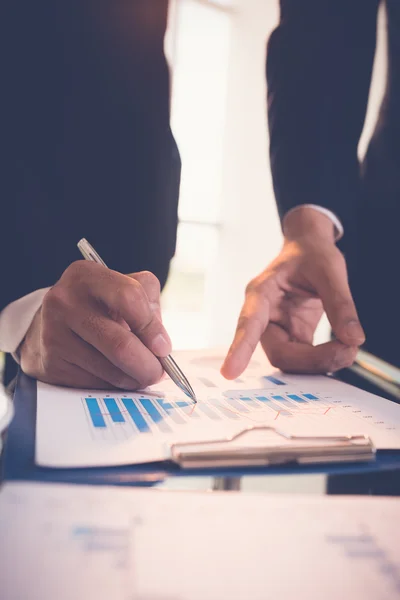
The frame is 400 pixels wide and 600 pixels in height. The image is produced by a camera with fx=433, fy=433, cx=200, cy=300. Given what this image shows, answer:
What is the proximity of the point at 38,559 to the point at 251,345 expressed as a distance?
34 cm

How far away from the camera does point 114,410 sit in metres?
0.32

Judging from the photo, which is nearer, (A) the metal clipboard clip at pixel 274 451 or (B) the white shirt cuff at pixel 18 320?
(A) the metal clipboard clip at pixel 274 451

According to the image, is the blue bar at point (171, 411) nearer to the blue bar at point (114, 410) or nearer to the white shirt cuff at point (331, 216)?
the blue bar at point (114, 410)

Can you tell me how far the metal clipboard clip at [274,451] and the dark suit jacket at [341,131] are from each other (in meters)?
0.47

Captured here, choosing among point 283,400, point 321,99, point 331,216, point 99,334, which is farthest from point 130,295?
point 321,99

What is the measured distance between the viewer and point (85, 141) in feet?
2.61

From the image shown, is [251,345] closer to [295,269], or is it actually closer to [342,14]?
[295,269]

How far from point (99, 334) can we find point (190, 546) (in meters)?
0.22

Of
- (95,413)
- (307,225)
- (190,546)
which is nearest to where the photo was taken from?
(190,546)

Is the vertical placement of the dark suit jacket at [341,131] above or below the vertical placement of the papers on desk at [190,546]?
above

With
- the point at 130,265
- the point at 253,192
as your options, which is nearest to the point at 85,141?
the point at 130,265

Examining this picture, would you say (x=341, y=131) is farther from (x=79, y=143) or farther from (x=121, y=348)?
(x=121, y=348)

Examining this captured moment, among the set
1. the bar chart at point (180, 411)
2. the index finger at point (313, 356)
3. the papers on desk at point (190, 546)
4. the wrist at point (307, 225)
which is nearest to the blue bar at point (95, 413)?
the bar chart at point (180, 411)

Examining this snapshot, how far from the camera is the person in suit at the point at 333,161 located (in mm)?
600
